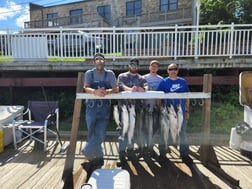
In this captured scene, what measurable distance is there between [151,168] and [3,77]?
537 centimetres

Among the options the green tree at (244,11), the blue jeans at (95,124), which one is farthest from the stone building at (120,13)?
the blue jeans at (95,124)

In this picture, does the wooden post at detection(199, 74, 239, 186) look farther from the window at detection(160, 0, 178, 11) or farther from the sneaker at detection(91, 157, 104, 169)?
the window at detection(160, 0, 178, 11)

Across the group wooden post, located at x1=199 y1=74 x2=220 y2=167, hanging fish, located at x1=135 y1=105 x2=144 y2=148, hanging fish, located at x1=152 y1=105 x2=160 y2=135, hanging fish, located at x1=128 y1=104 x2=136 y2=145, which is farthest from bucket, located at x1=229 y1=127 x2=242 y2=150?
hanging fish, located at x1=128 y1=104 x2=136 y2=145

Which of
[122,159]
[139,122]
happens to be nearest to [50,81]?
[122,159]

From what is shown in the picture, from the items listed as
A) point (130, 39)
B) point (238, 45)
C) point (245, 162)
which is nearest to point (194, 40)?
point (238, 45)

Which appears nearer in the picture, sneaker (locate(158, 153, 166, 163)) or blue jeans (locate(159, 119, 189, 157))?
blue jeans (locate(159, 119, 189, 157))

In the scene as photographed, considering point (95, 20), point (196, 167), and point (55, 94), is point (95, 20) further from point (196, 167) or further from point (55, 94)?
point (196, 167)

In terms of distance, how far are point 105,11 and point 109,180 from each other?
1661 cm

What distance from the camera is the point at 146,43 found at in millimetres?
5672

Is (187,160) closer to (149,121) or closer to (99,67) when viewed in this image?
(149,121)

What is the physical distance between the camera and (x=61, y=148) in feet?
10.8

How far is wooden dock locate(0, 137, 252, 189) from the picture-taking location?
2258 mm

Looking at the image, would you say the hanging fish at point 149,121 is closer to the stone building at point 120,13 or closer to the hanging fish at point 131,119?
the hanging fish at point 131,119

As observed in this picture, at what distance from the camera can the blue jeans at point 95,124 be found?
8.50 feet
